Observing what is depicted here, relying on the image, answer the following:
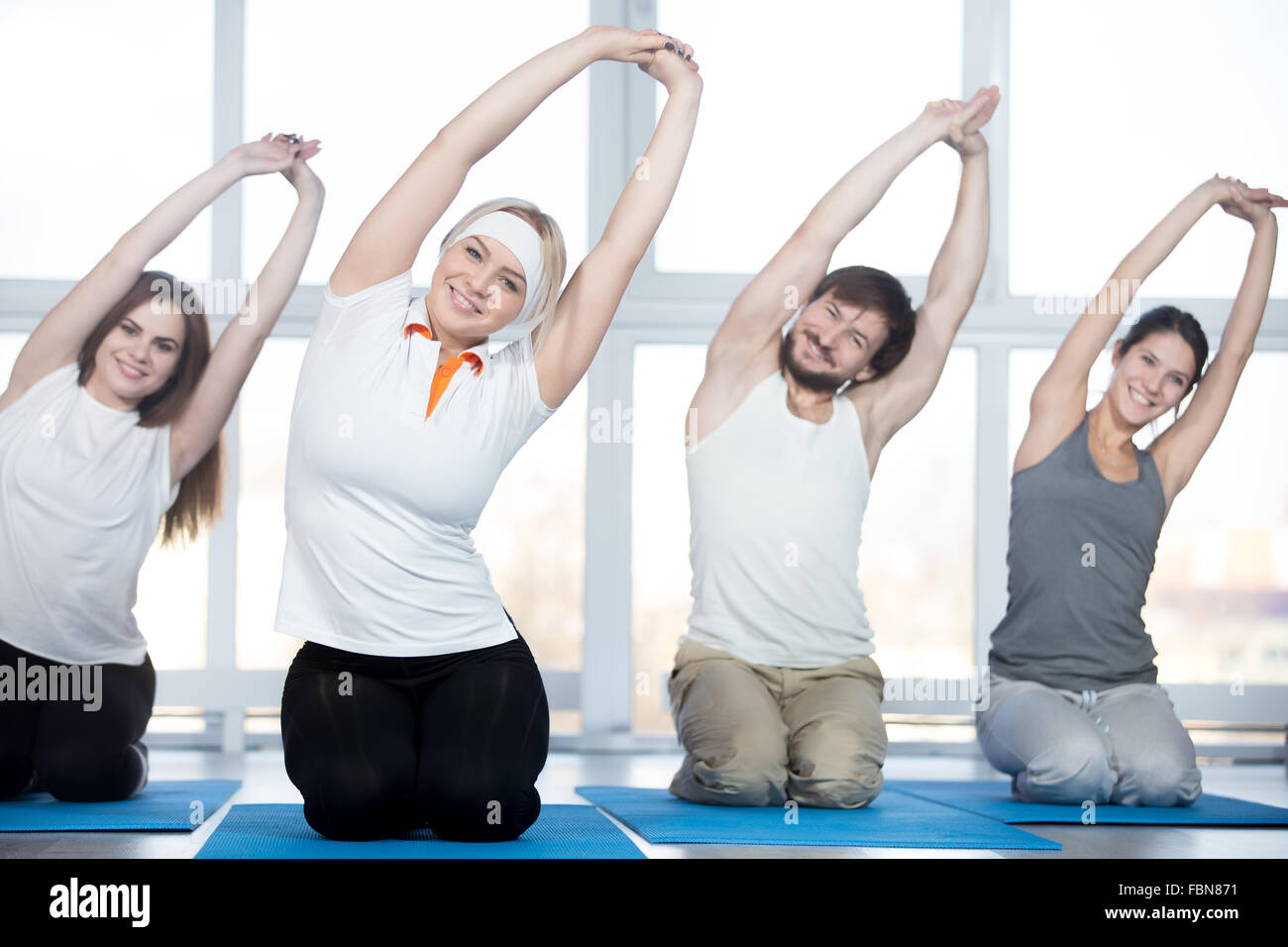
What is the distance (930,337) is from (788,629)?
2.37 feet

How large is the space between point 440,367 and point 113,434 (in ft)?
2.64

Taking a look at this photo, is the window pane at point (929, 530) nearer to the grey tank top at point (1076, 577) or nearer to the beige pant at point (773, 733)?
the grey tank top at point (1076, 577)

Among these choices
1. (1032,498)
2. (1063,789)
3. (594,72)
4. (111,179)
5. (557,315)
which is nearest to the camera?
(557,315)

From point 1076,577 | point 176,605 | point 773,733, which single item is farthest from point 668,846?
point 176,605

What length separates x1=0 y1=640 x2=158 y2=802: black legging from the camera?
239 centimetres

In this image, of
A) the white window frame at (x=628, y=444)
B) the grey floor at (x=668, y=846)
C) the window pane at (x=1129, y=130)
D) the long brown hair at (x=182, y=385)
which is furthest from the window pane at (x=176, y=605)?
the window pane at (x=1129, y=130)

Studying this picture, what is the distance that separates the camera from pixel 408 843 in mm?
1940

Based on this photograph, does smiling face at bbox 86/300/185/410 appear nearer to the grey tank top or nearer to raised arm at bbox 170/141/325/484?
raised arm at bbox 170/141/325/484

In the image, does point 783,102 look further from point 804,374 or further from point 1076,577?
point 1076,577

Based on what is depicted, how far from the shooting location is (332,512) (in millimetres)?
2086

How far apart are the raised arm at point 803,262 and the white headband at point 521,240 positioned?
24.2 inches
